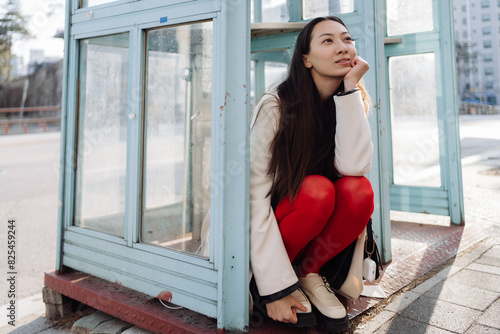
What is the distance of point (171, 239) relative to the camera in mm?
2229

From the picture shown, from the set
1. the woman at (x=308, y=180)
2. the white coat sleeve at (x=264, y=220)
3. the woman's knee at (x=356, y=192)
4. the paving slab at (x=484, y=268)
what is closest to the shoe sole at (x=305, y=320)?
the woman at (x=308, y=180)

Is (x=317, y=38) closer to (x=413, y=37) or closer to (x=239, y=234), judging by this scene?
(x=239, y=234)

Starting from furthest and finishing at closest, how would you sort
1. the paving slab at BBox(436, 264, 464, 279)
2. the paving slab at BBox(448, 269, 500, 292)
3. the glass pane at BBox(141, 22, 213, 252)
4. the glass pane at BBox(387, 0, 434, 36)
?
1. the glass pane at BBox(387, 0, 434, 36)
2. the paving slab at BBox(436, 264, 464, 279)
3. the paving slab at BBox(448, 269, 500, 292)
4. the glass pane at BBox(141, 22, 213, 252)

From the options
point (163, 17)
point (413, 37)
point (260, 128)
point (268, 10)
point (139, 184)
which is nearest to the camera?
point (260, 128)

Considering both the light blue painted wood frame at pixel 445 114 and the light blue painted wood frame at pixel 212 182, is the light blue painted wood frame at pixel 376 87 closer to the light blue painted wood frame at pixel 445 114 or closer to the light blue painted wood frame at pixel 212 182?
the light blue painted wood frame at pixel 212 182

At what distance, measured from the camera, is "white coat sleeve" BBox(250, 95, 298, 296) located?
1.74m

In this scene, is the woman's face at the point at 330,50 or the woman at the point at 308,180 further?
the woman's face at the point at 330,50

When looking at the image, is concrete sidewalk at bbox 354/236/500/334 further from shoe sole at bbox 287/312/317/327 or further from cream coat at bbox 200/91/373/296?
cream coat at bbox 200/91/373/296

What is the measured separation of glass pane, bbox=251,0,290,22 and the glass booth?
4.66 feet

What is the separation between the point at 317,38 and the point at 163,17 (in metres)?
0.76

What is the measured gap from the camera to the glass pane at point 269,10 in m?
4.46

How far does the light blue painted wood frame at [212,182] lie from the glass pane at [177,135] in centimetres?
8

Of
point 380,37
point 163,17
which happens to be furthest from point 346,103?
point 380,37

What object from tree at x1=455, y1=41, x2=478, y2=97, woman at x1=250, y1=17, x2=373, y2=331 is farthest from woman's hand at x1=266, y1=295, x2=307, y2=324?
tree at x1=455, y1=41, x2=478, y2=97
